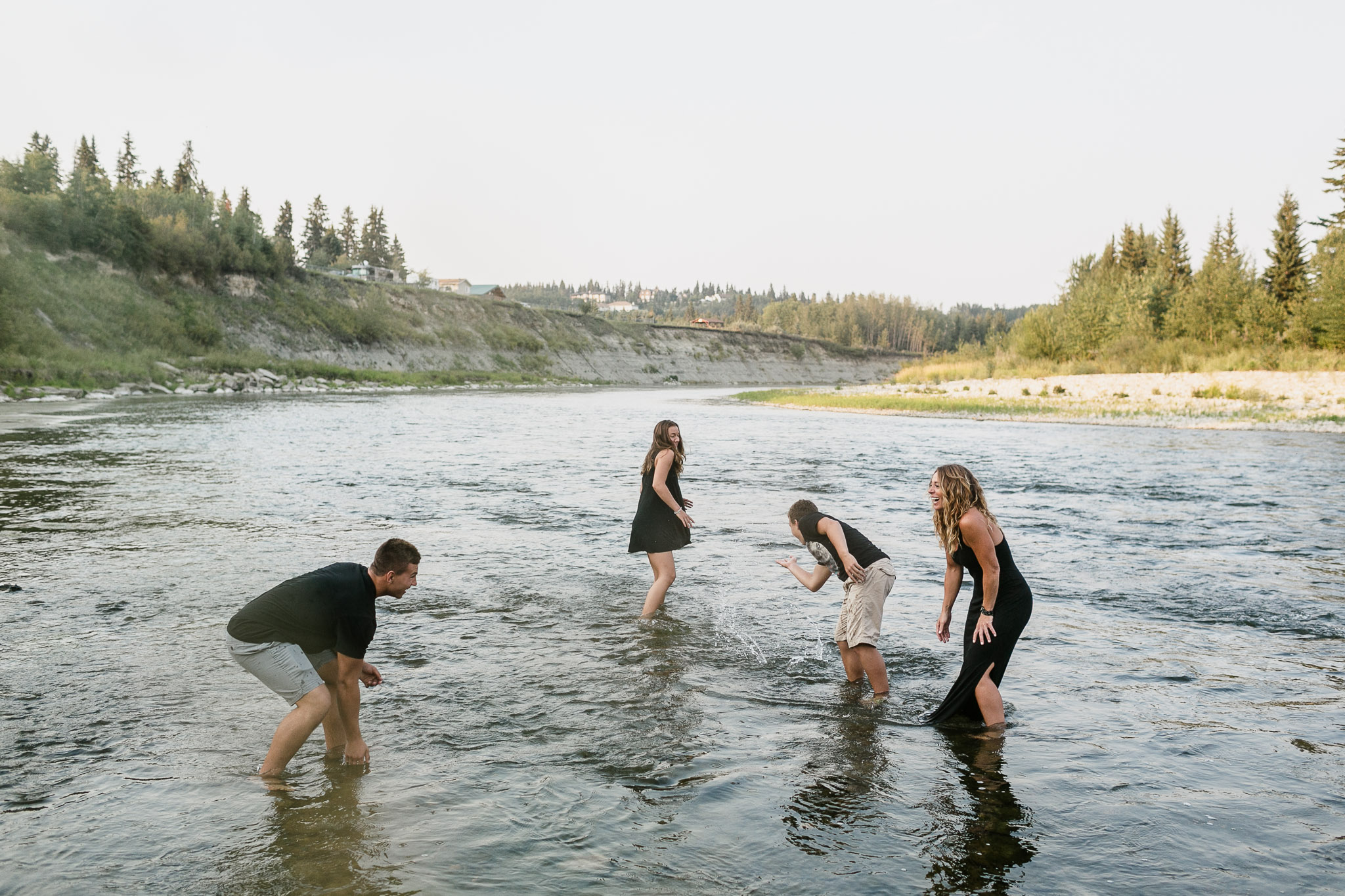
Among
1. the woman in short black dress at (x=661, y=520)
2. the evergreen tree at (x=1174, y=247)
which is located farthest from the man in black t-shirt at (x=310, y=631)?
the evergreen tree at (x=1174, y=247)

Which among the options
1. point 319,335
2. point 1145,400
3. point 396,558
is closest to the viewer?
point 396,558

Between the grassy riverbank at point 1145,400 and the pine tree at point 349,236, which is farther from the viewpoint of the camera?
the pine tree at point 349,236

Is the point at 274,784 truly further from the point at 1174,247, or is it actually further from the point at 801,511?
the point at 1174,247

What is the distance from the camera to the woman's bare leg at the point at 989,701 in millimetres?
5738

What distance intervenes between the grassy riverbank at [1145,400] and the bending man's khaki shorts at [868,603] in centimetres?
3007

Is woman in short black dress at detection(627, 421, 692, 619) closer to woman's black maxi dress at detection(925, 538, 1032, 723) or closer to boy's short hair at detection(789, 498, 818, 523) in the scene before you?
boy's short hair at detection(789, 498, 818, 523)

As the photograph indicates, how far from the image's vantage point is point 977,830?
448 centimetres

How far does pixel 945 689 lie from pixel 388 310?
88754 millimetres

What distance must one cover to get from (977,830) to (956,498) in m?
1.94

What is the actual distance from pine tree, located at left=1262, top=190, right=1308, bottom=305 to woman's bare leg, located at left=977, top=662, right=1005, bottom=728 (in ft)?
229

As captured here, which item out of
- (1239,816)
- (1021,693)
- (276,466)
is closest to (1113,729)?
(1021,693)

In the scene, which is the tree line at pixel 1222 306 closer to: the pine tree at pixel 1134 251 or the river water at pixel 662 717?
the pine tree at pixel 1134 251

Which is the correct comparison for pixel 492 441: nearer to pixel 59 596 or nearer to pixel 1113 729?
pixel 59 596

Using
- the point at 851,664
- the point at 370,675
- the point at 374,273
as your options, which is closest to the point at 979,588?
the point at 851,664
